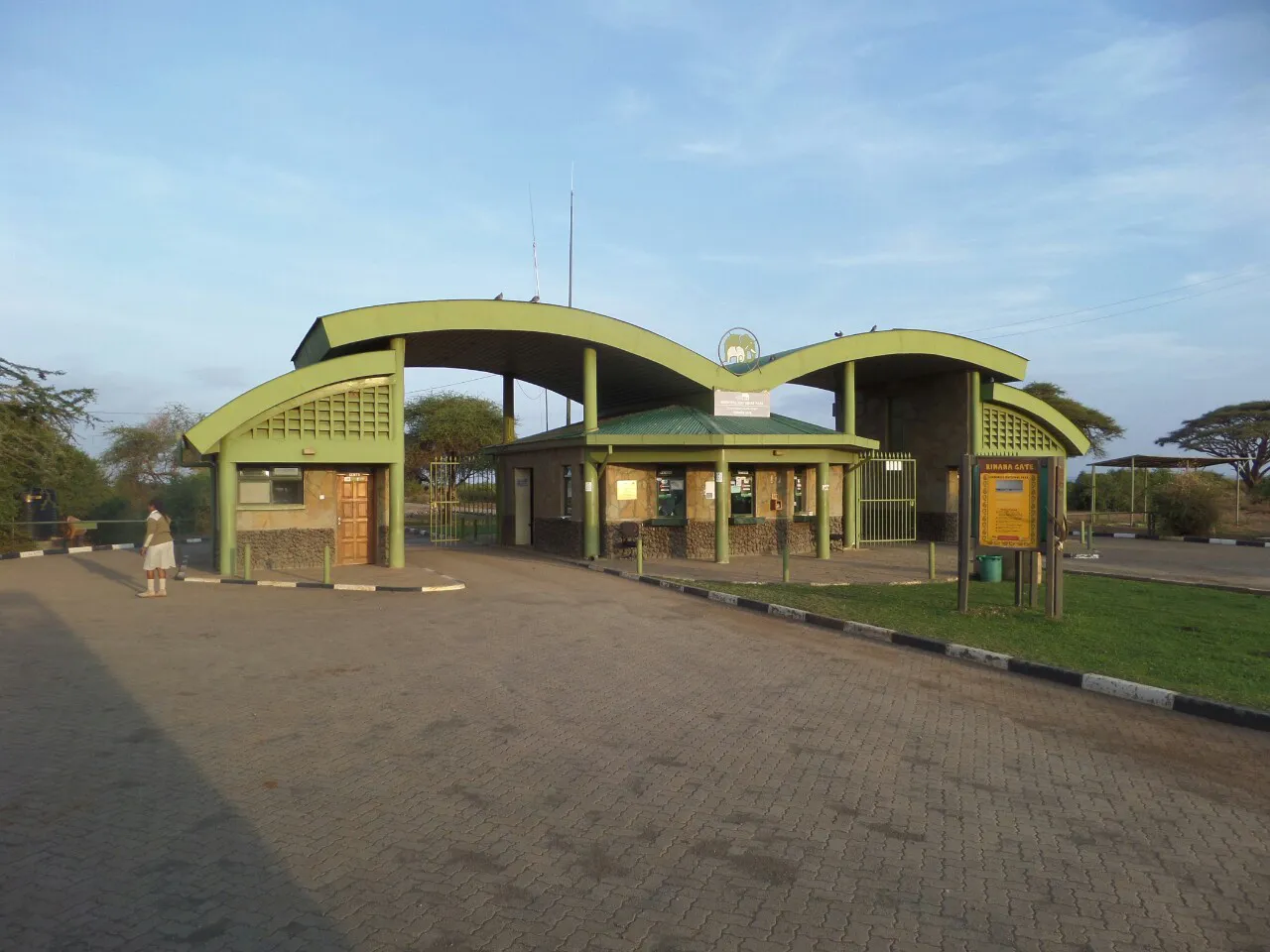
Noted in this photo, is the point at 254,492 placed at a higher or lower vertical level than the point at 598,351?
lower

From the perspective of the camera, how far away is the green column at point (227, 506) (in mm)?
17266

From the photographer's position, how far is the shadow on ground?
3799mm

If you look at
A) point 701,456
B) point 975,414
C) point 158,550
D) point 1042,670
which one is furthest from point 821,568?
point 158,550

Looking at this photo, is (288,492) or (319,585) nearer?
(319,585)

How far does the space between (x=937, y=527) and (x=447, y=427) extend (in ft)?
113

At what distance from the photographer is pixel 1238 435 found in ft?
152

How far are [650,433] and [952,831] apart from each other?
52.1 ft

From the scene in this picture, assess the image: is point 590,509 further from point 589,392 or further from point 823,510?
point 823,510

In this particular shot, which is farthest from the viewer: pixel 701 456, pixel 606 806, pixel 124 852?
pixel 701 456

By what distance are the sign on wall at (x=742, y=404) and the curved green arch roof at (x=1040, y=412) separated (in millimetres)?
7981

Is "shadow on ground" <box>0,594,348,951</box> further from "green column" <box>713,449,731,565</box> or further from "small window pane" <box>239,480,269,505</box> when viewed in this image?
"green column" <box>713,449,731,565</box>

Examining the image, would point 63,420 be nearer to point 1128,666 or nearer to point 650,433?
point 650,433

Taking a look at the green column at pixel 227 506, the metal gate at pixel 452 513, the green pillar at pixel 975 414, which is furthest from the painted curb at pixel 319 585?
the green pillar at pixel 975 414

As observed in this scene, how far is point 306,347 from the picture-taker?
68.8 feet
